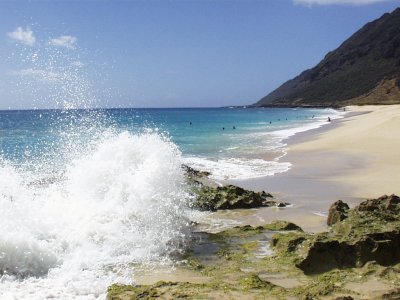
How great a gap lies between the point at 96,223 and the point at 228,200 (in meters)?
4.85

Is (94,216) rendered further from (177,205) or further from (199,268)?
(199,268)

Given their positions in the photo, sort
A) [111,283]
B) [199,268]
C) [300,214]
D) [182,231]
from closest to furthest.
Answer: [111,283] → [199,268] → [182,231] → [300,214]

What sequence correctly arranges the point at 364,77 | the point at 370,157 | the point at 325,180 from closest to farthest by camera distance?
the point at 325,180, the point at 370,157, the point at 364,77

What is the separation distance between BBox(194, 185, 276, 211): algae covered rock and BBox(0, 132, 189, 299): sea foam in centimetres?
217

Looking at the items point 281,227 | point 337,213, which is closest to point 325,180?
point 337,213

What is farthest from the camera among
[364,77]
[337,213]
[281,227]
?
[364,77]

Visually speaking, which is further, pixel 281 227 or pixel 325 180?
pixel 325 180

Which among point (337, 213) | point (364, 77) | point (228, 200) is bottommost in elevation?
point (228, 200)

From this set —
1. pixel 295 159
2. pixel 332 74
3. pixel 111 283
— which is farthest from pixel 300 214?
pixel 332 74

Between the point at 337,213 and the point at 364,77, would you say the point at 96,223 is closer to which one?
the point at 337,213

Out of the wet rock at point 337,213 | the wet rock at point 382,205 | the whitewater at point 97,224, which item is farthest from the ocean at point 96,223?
the wet rock at point 382,205

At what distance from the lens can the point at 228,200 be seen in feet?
42.4

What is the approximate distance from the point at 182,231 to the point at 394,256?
3934 mm

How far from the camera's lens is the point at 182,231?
9062 mm
